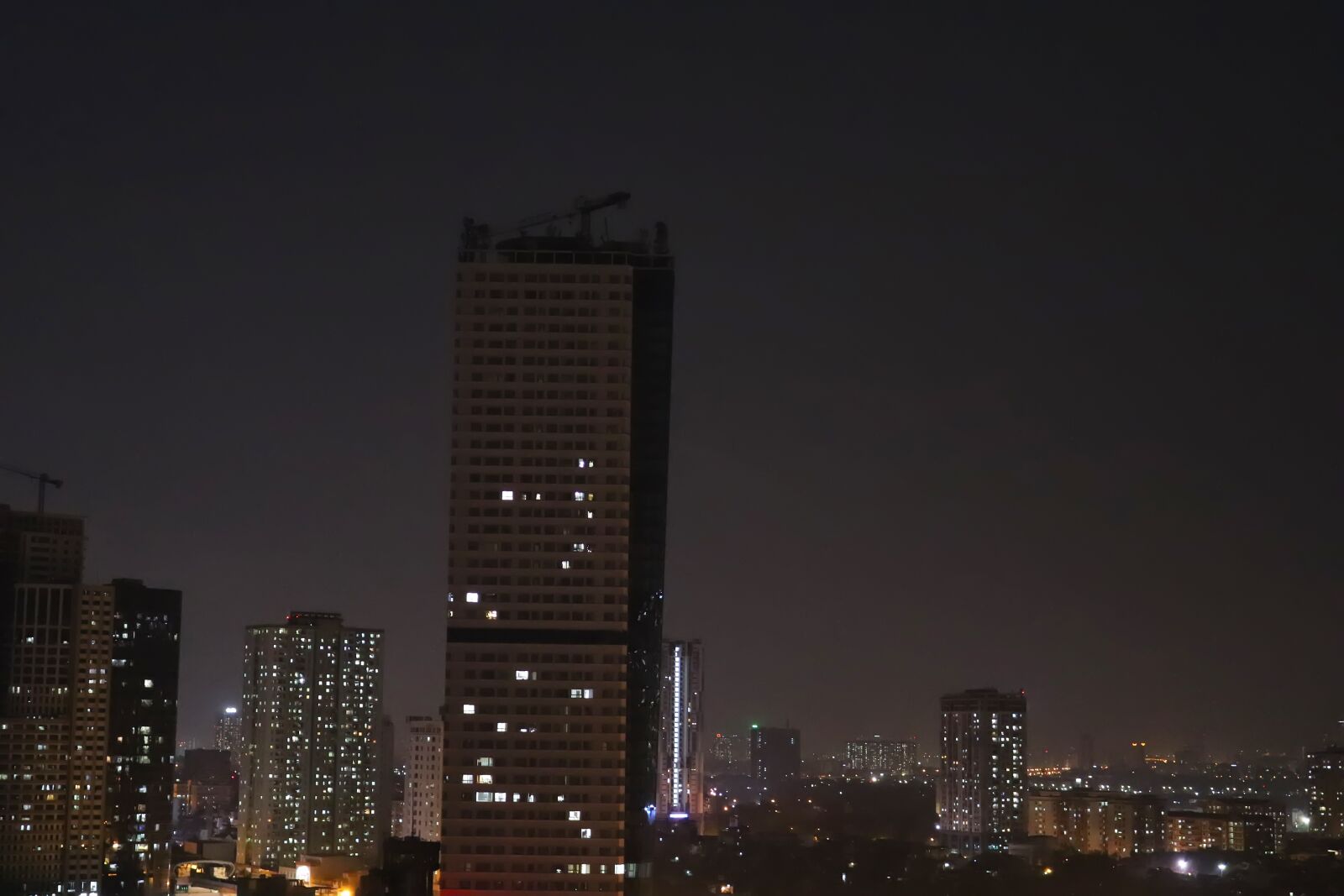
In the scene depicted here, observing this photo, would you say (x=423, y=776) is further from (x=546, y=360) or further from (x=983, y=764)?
(x=546, y=360)

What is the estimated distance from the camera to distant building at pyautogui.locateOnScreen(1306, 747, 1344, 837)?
3100 inches

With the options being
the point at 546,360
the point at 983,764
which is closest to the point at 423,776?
the point at 983,764

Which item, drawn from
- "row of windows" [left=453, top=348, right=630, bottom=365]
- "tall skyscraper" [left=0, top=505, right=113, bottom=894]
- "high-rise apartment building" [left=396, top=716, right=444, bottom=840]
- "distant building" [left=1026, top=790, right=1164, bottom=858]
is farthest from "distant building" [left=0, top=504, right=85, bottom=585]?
"distant building" [left=1026, top=790, right=1164, bottom=858]

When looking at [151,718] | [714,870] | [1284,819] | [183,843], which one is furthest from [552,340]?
[1284,819]

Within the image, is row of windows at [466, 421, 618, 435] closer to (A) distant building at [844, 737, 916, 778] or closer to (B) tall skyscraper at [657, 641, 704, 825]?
(B) tall skyscraper at [657, 641, 704, 825]

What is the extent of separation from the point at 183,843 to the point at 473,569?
42506mm

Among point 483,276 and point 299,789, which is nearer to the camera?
point 483,276

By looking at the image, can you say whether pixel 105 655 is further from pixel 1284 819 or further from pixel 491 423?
pixel 1284 819

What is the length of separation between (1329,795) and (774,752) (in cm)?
4493

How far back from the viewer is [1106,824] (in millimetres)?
74062

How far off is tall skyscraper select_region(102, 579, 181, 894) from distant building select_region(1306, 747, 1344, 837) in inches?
2036

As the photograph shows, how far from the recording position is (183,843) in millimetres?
68812

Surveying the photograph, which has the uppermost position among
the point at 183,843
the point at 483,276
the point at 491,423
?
the point at 483,276

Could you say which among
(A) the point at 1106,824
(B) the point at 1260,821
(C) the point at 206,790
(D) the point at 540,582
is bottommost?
(A) the point at 1106,824
